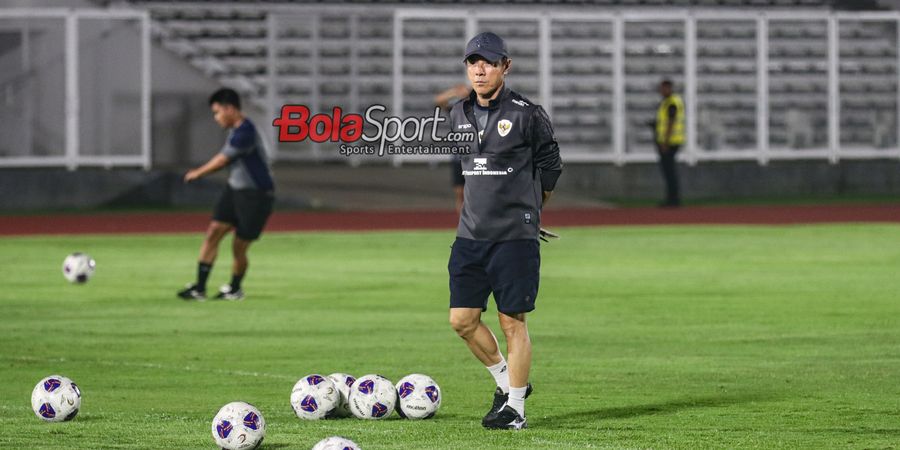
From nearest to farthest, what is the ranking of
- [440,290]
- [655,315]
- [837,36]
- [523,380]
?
[523,380], [655,315], [440,290], [837,36]

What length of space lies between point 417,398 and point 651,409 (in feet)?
4.43

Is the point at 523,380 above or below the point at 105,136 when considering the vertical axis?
below

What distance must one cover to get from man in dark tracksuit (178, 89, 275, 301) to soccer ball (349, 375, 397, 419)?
24.9ft

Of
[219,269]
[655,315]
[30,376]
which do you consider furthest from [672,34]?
[30,376]

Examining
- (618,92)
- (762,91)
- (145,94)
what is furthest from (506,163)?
(762,91)

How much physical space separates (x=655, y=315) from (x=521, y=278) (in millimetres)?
6255

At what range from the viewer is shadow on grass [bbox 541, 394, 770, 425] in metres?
8.84

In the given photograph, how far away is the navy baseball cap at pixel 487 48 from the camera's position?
8.27 m

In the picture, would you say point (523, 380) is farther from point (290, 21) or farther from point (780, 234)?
point (290, 21)

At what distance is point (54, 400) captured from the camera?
28.4 feet

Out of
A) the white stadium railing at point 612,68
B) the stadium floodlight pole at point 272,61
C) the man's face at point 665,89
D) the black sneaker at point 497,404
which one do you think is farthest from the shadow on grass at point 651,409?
the stadium floodlight pole at point 272,61

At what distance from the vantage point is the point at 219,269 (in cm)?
1972

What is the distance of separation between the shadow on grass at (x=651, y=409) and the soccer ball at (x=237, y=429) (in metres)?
1.67

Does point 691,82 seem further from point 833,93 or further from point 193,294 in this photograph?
point 193,294
